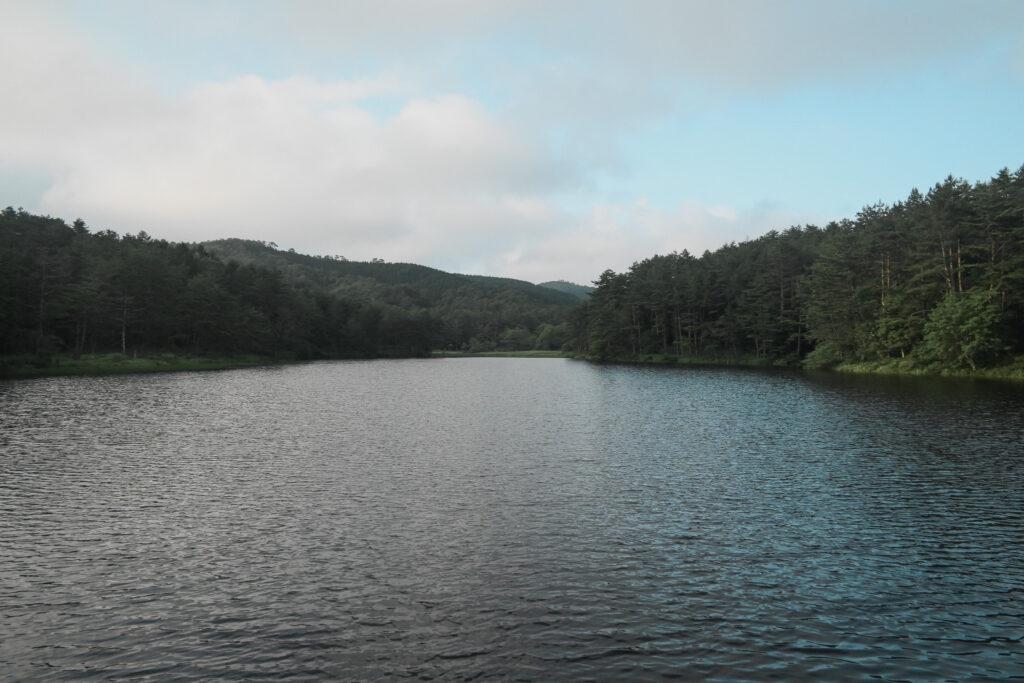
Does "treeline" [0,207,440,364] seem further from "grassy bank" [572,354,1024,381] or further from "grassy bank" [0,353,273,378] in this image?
"grassy bank" [572,354,1024,381]

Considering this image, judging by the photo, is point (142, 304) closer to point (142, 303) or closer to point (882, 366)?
point (142, 303)

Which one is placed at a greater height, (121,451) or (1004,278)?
(1004,278)

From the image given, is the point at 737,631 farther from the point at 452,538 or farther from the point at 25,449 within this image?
the point at 25,449

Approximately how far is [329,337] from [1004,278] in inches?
5839

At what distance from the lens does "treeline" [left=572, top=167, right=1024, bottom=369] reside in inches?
2419

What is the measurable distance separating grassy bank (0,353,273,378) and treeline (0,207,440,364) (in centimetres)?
151

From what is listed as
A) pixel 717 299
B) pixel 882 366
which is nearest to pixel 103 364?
pixel 882 366

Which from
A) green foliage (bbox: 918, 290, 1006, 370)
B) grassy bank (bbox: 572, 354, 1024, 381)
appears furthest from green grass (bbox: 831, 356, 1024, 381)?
green foliage (bbox: 918, 290, 1006, 370)

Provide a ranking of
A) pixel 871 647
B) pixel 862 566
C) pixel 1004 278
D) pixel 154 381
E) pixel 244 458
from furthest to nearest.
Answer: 1. pixel 154 381
2. pixel 1004 278
3. pixel 244 458
4. pixel 862 566
5. pixel 871 647

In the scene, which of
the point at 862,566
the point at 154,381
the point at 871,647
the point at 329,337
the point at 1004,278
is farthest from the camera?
the point at 329,337

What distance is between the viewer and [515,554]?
14.5 meters

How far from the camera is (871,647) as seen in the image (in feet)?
33.3

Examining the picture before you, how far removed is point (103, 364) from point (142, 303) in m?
20.3


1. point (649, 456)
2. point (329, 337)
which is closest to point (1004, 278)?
point (649, 456)
